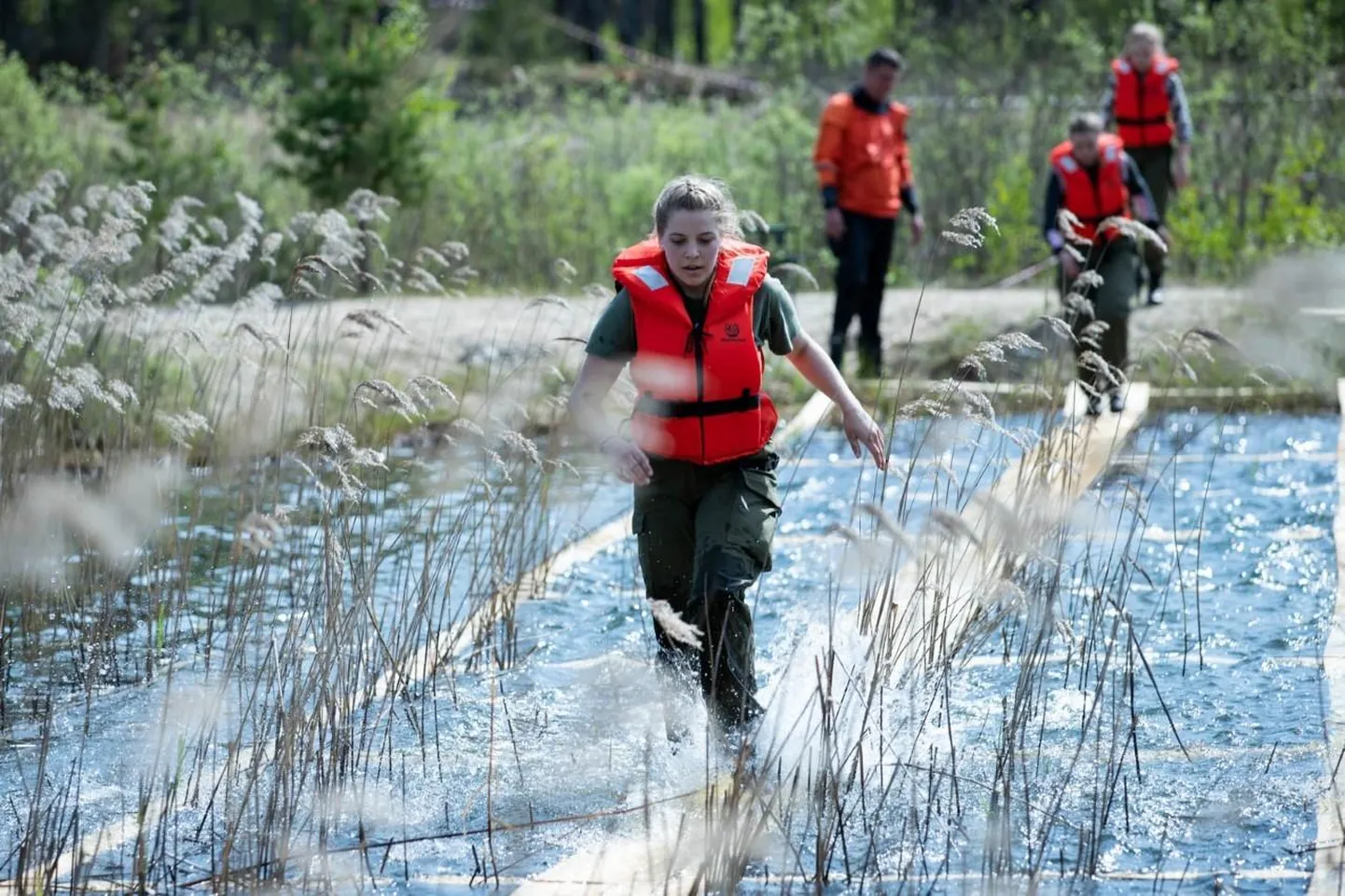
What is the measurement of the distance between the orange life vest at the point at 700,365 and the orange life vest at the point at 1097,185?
4.95 metres

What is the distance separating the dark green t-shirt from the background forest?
7.21m

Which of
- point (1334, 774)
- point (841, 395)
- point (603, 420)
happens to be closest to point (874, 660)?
point (841, 395)

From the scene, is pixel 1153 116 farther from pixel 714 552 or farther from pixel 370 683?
pixel 370 683

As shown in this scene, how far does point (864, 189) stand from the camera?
37.0 feet

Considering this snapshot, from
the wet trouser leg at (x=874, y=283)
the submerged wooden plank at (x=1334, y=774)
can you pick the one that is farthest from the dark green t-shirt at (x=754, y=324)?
the wet trouser leg at (x=874, y=283)

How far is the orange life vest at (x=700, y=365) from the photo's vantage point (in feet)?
16.9

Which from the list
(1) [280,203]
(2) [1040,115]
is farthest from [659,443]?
(2) [1040,115]

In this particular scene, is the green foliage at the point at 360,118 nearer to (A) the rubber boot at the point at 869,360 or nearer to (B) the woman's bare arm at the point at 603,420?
(A) the rubber boot at the point at 869,360

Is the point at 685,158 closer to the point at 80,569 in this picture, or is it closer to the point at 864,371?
the point at 864,371

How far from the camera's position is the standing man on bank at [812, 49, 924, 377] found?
11.1m

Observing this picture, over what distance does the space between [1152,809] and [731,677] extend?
108 cm

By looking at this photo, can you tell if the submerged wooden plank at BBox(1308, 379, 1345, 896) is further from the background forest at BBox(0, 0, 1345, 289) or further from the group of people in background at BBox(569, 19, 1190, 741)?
the background forest at BBox(0, 0, 1345, 289)

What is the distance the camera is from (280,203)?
15.3 metres

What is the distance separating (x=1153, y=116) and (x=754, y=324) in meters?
7.59
